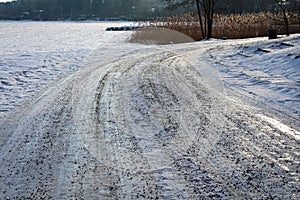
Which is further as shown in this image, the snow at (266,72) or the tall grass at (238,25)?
the tall grass at (238,25)

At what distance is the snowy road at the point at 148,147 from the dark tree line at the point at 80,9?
9588 centimetres

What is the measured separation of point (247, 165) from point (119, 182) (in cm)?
148

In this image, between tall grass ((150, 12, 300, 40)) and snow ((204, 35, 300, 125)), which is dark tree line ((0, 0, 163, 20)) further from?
snow ((204, 35, 300, 125))

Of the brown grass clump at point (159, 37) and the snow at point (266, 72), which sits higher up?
the brown grass clump at point (159, 37)

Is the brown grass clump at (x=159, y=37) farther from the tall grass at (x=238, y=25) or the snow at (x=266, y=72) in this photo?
the snow at (x=266, y=72)

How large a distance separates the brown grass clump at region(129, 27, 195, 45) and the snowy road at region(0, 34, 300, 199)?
14461 mm

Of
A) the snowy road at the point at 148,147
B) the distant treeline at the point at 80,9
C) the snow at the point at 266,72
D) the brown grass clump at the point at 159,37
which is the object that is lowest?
the snowy road at the point at 148,147

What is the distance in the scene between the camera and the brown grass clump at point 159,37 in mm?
21562

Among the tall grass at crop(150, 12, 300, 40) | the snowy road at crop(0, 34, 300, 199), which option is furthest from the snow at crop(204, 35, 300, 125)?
the tall grass at crop(150, 12, 300, 40)

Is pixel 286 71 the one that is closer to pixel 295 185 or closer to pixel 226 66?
pixel 226 66

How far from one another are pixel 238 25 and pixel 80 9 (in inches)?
3986

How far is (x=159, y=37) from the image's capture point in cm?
2211

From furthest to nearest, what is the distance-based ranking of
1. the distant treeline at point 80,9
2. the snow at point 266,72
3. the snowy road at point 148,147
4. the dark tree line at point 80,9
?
the dark tree line at point 80,9, the distant treeline at point 80,9, the snow at point 266,72, the snowy road at point 148,147

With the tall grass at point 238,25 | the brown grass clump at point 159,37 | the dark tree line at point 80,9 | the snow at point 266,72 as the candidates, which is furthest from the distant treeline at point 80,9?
the snow at point 266,72
